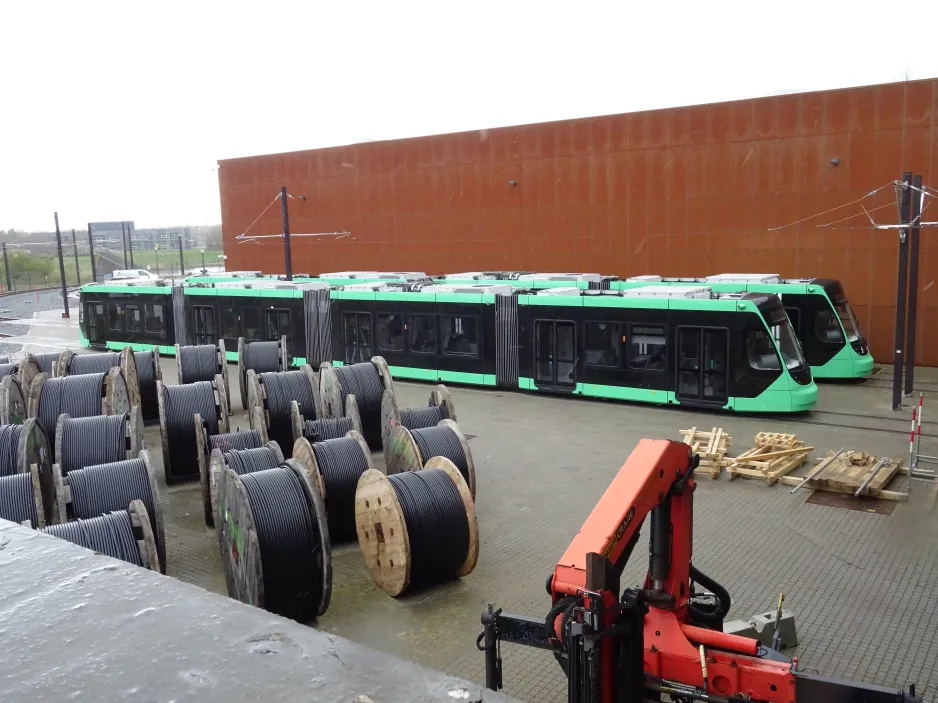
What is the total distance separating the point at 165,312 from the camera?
97.9ft

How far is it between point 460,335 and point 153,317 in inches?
563

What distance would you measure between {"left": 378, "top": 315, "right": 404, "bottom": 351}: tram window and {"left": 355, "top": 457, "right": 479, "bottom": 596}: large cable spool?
14.3 meters

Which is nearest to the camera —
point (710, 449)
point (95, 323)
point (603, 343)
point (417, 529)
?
point (417, 529)

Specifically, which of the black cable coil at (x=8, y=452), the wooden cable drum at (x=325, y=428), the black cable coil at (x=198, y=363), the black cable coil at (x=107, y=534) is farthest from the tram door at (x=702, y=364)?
the black cable coil at (x=8, y=452)

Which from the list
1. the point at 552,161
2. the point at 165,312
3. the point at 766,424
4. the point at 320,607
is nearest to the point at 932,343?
the point at 766,424

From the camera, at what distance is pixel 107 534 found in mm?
7891

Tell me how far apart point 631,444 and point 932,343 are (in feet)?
43.6

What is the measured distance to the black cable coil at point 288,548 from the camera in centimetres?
793

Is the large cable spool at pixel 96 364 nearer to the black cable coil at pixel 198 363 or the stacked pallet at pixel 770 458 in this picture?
the black cable coil at pixel 198 363

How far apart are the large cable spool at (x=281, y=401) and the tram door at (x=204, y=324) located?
14336 millimetres

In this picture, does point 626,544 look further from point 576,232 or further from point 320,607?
point 576,232

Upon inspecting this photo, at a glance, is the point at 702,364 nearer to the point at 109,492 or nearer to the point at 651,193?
the point at 651,193

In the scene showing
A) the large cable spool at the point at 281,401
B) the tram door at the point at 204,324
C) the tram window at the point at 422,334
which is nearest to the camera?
the large cable spool at the point at 281,401

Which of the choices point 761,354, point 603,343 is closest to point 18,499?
point 603,343
